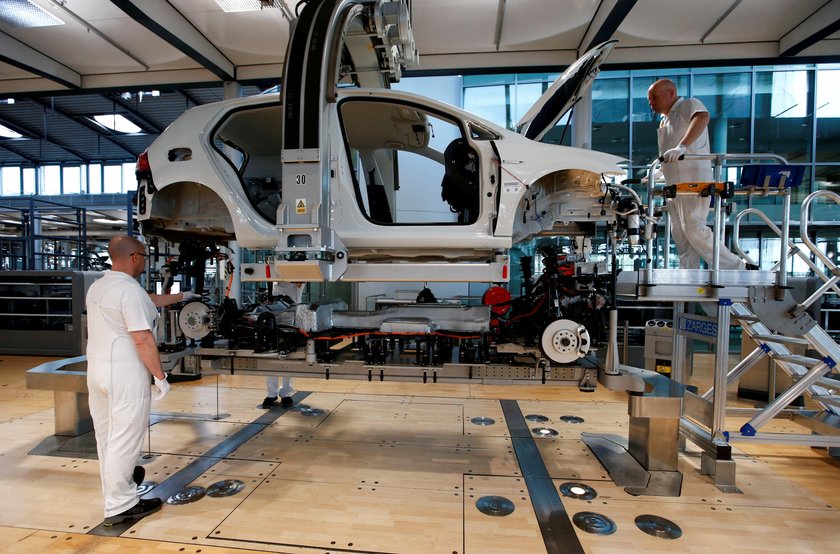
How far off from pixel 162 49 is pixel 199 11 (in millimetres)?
1251

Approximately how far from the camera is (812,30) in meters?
5.39

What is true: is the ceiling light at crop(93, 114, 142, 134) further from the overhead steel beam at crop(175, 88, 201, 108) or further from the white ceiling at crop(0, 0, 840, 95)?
the white ceiling at crop(0, 0, 840, 95)

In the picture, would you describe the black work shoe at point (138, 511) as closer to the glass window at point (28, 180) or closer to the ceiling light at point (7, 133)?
the ceiling light at point (7, 133)

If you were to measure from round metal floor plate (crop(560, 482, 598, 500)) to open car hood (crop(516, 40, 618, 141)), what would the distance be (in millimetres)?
2557

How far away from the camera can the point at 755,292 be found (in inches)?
122

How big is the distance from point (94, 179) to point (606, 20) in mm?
18442

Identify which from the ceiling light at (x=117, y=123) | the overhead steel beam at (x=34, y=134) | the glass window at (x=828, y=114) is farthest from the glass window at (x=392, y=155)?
the overhead steel beam at (x=34, y=134)

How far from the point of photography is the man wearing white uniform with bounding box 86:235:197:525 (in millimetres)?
2295

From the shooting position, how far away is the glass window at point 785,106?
801 cm

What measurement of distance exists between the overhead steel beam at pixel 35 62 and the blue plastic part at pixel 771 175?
890 cm

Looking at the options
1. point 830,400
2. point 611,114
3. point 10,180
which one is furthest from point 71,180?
point 830,400

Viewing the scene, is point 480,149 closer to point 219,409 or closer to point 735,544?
point 735,544

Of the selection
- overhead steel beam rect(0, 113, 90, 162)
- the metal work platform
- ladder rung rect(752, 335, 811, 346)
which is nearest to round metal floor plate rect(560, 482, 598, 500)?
the metal work platform

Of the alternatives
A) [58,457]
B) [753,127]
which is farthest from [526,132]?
[753,127]
